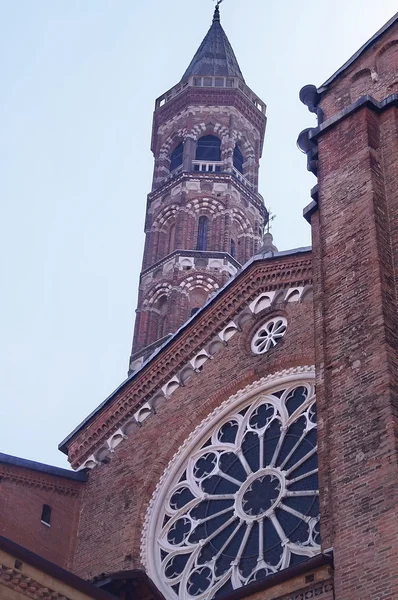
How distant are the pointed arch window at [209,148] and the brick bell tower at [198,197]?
36 millimetres

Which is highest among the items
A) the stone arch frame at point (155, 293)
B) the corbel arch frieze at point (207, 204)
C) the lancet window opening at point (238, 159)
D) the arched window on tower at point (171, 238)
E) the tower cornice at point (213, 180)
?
the lancet window opening at point (238, 159)

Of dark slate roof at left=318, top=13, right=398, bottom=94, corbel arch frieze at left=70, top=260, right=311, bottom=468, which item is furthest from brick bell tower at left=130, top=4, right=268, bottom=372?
dark slate roof at left=318, top=13, right=398, bottom=94

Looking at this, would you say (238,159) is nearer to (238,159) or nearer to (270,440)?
(238,159)

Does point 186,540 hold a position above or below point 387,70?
below

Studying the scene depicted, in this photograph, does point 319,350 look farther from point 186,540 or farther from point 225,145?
point 225,145

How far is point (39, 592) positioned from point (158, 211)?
23.6 meters

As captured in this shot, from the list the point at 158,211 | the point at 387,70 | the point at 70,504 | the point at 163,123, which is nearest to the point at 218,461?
the point at 70,504

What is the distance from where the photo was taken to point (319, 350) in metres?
12.6

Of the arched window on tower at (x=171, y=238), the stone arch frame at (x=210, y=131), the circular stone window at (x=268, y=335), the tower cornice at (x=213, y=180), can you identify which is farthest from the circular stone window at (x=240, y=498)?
the stone arch frame at (x=210, y=131)

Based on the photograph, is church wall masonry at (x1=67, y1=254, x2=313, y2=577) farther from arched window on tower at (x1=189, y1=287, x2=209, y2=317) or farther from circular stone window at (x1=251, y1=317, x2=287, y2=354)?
arched window on tower at (x1=189, y1=287, x2=209, y2=317)

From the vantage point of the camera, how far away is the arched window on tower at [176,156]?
116ft

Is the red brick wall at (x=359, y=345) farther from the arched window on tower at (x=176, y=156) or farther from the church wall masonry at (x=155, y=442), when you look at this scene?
the arched window on tower at (x=176, y=156)

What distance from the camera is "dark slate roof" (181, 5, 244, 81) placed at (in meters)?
37.9

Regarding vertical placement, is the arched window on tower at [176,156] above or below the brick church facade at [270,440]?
above
